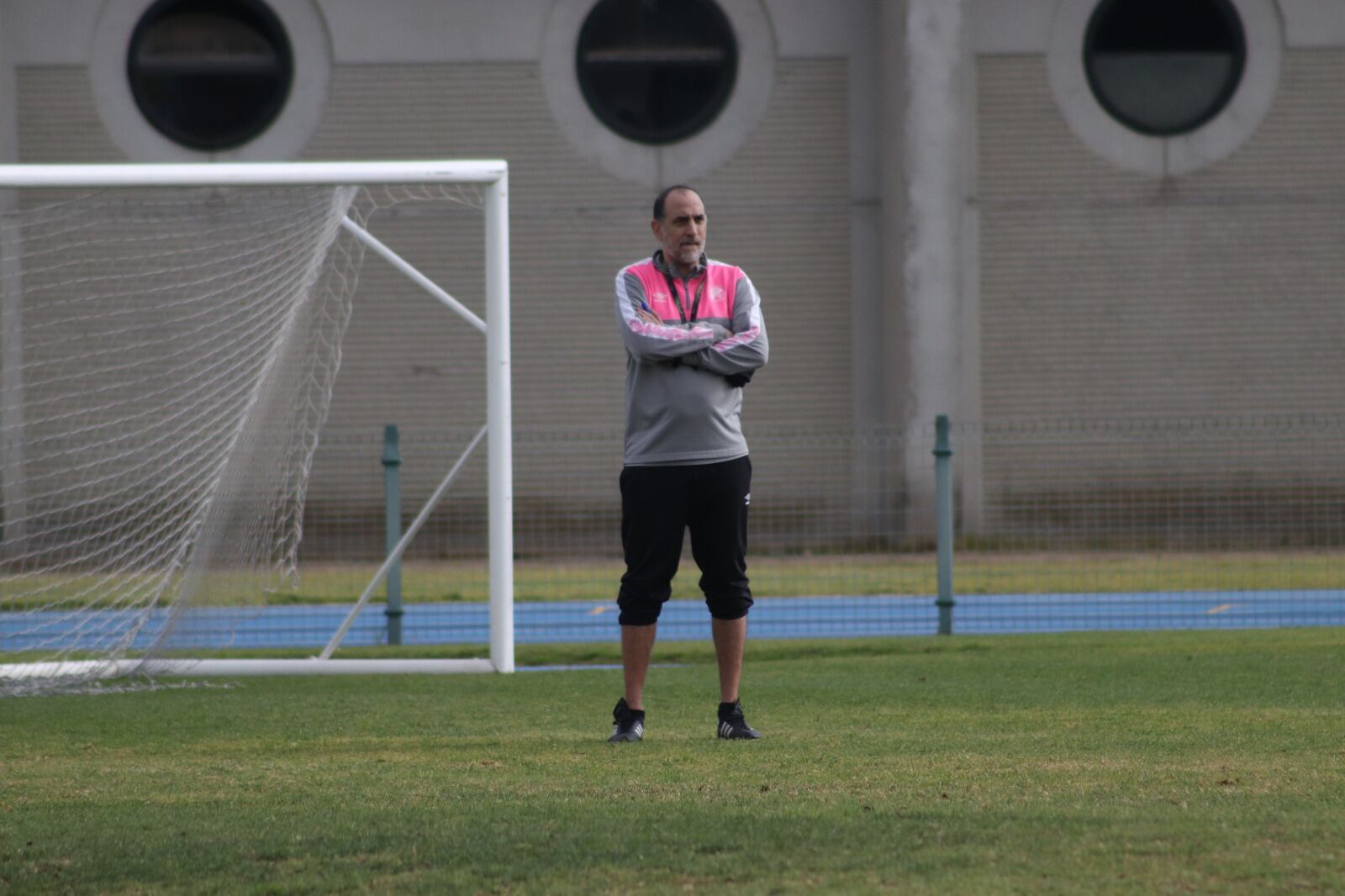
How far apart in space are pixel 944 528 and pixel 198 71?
1082 cm

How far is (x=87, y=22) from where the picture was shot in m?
17.3

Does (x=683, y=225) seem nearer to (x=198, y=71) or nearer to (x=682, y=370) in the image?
(x=682, y=370)

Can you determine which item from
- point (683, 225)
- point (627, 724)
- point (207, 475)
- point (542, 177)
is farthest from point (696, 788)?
point (542, 177)

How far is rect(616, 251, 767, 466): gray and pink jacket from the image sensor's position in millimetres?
5246

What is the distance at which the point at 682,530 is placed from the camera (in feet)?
17.5

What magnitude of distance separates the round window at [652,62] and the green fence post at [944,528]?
797cm

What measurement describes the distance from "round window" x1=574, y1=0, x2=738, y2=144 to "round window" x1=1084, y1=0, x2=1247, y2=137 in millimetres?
4157

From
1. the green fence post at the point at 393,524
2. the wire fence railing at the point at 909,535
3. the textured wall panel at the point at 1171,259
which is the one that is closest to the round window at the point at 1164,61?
the textured wall panel at the point at 1171,259

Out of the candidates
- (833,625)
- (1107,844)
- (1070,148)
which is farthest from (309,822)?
(1070,148)

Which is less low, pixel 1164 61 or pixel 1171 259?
pixel 1164 61

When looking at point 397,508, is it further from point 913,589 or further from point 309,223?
point 913,589

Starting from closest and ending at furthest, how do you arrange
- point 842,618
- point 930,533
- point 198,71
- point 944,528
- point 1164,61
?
point 944,528
point 842,618
point 930,533
point 198,71
point 1164,61

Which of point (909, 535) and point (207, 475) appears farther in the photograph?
point (909, 535)

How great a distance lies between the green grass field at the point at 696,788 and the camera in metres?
3.34
